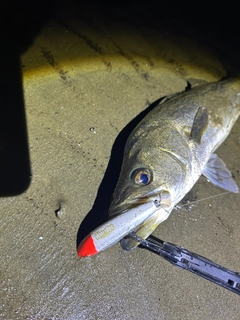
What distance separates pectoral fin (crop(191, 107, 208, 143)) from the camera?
2.93m

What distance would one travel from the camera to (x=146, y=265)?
255cm

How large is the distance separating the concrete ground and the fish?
8.9 inches

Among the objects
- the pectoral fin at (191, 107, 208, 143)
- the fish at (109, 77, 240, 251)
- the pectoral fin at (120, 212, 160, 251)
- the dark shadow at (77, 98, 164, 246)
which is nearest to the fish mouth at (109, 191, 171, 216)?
the fish at (109, 77, 240, 251)

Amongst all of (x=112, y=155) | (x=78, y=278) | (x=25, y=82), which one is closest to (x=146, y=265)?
(x=78, y=278)

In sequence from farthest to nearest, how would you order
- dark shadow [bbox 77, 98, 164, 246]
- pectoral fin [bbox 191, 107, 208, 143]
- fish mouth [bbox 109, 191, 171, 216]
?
1. pectoral fin [bbox 191, 107, 208, 143]
2. dark shadow [bbox 77, 98, 164, 246]
3. fish mouth [bbox 109, 191, 171, 216]

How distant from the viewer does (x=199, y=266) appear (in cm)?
231

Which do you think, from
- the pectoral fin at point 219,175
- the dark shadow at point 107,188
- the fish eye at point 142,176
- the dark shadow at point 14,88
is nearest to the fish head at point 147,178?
the fish eye at point 142,176

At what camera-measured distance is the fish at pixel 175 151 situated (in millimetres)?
2334

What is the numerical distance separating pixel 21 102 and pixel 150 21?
6.94ft

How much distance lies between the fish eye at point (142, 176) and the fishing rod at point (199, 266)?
0.39 m

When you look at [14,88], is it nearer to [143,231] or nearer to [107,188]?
[107,188]

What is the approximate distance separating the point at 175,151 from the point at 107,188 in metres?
0.66

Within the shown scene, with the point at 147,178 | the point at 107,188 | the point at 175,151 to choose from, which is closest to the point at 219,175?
the point at 175,151

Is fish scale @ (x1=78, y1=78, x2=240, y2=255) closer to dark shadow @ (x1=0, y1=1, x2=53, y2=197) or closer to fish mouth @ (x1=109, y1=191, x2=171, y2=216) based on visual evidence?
fish mouth @ (x1=109, y1=191, x2=171, y2=216)
